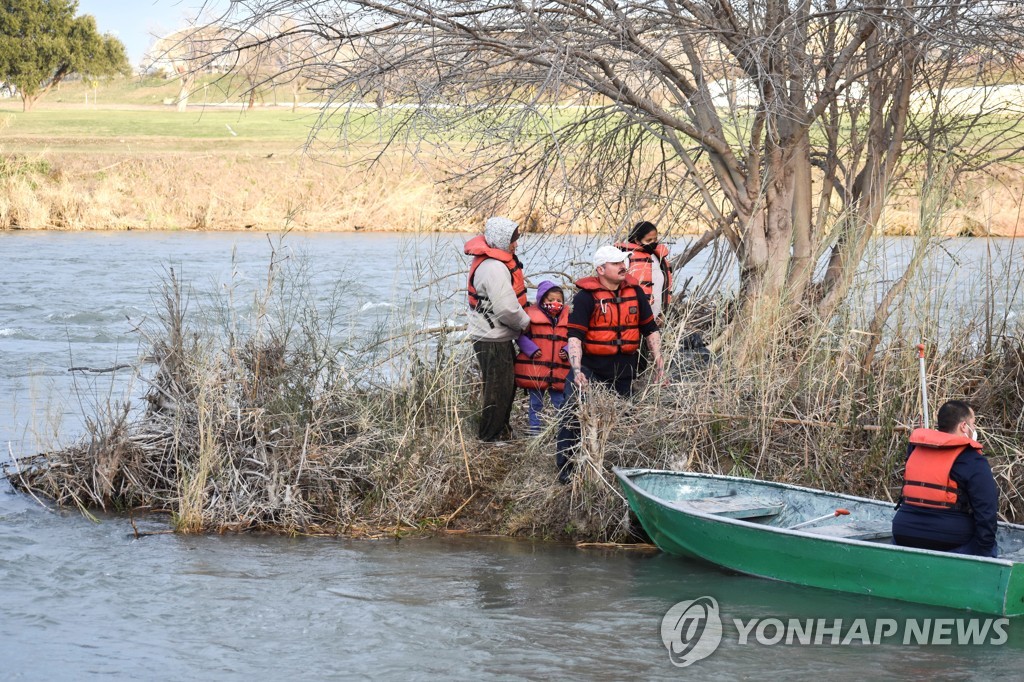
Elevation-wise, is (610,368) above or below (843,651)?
above

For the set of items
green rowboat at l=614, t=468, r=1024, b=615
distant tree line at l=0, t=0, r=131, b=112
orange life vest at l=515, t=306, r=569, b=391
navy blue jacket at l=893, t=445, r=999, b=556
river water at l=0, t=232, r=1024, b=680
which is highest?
distant tree line at l=0, t=0, r=131, b=112

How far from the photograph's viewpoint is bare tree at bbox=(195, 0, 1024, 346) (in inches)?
336

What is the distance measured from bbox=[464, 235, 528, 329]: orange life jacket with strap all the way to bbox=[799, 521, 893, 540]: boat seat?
2598mm

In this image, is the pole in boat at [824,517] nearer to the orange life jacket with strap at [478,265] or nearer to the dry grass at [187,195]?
the orange life jacket with strap at [478,265]

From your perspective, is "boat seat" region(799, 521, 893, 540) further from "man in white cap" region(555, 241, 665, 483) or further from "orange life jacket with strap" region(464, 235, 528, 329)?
"orange life jacket with strap" region(464, 235, 528, 329)

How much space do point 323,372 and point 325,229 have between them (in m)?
23.4

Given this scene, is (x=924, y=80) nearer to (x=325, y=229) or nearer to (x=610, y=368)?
(x=610, y=368)

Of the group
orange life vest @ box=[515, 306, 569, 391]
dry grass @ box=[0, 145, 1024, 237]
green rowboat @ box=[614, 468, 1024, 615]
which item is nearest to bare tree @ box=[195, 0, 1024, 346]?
orange life vest @ box=[515, 306, 569, 391]

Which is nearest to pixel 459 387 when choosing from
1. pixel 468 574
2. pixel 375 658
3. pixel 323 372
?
pixel 323 372

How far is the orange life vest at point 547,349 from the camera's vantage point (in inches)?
342

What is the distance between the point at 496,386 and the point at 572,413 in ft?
2.68

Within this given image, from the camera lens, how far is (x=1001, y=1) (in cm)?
895

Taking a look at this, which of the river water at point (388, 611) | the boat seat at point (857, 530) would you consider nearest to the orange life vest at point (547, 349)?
the river water at point (388, 611)

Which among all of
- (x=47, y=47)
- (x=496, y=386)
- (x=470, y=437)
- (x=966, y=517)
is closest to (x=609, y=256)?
(x=496, y=386)
